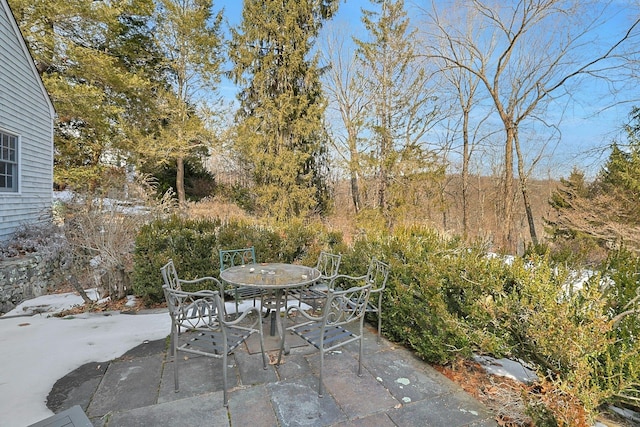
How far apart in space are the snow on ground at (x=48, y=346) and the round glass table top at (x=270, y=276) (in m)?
0.95

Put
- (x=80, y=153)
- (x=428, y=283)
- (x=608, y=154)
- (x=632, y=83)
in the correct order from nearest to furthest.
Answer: (x=428, y=283)
(x=632, y=83)
(x=608, y=154)
(x=80, y=153)

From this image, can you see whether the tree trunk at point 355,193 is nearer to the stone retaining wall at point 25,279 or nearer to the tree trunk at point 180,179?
the tree trunk at point 180,179

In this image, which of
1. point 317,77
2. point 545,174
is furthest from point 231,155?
point 545,174

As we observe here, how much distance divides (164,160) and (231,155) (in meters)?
2.74

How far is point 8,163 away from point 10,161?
6cm

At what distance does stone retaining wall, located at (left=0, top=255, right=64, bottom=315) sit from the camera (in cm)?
480

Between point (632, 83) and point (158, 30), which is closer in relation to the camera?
point (632, 83)

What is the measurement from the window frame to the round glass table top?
5568 millimetres

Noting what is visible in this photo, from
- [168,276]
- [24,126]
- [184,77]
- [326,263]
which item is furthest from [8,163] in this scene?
[184,77]

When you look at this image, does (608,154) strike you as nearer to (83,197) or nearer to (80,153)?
(83,197)

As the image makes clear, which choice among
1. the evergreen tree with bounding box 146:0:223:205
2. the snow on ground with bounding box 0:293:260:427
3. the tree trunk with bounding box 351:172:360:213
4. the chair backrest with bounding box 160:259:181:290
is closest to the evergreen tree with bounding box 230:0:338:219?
the tree trunk with bounding box 351:172:360:213

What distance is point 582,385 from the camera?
185 cm

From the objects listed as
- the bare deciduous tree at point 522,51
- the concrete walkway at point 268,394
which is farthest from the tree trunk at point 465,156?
the concrete walkway at point 268,394

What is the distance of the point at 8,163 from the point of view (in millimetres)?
6078
